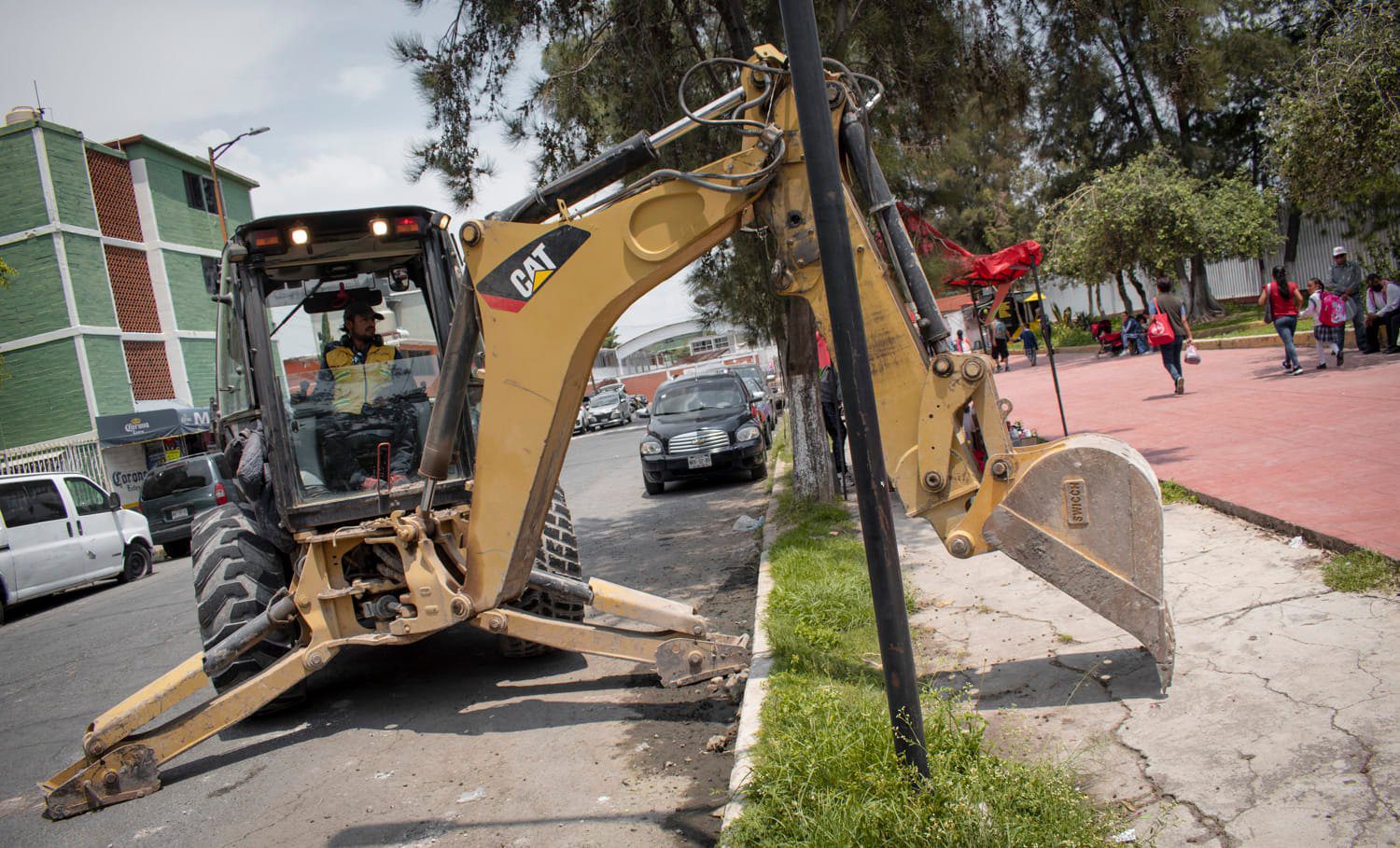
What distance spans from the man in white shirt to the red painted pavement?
38 cm

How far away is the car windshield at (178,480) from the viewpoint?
A: 1570 centimetres

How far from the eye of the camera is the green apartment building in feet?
81.7

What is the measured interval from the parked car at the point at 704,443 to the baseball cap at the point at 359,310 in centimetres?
812

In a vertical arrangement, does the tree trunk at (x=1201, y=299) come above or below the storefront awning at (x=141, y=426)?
below

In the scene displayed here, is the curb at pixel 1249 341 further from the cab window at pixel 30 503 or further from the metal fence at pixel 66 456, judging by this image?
the metal fence at pixel 66 456

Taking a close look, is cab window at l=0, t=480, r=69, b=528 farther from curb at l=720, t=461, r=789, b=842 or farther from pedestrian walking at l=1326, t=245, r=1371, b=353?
pedestrian walking at l=1326, t=245, r=1371, b=353

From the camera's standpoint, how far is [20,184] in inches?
990

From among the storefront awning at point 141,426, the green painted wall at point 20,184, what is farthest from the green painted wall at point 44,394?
the green painted wall at point 20,184

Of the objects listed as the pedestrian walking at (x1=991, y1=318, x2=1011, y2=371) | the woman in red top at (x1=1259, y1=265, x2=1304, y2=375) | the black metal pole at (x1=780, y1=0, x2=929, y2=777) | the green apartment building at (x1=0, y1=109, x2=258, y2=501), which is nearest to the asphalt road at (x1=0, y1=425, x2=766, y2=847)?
the black metal pole at (x1=780, y1=0, x2=929, y2=777)

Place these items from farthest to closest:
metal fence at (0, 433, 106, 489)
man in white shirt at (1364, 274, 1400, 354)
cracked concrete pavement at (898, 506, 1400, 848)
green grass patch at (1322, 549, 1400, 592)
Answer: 1. metal fence at (0, 433, 106, 489)
2. man in white shirt at (1364, 274, 1400, 354)
3. green grass patch at (1322, 549, 1400, 592)
4. cracked concrete pavement at (898, 506, 1400, 848)

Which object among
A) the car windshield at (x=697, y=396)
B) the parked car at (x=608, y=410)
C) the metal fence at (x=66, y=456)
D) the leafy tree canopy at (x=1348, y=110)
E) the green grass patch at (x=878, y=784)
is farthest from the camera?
the parked car at (x=608, y=410)

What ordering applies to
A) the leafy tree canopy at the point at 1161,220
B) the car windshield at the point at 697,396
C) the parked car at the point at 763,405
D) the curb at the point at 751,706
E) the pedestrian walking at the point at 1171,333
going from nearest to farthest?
1. the curb at the point at 751,706
2. the pedestrian walking at the point at 1171,333
3. the car windshield at the point at 697,396
4. the parked car at the point at 763,405
5. the leafy tree canopy at the point at 1161,220

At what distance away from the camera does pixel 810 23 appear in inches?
115

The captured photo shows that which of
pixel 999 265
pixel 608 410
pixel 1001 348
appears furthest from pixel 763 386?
pixel 608 410
